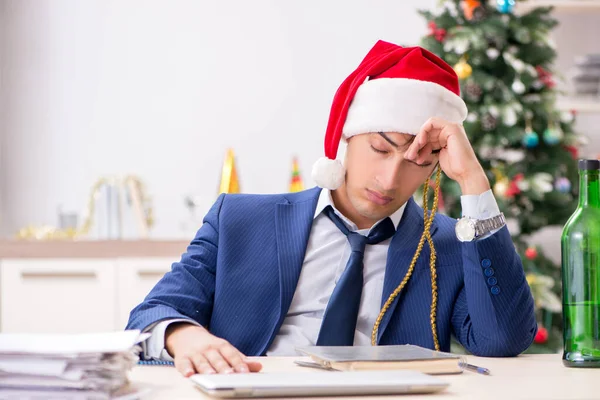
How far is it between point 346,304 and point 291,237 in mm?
199

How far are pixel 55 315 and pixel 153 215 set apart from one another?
27.7 inches

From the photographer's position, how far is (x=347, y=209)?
1.84m

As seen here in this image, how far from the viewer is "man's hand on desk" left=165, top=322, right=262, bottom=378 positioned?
3.93 feet

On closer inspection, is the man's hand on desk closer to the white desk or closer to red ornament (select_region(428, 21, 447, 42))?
the white desk

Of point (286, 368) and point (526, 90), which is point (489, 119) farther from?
point (286, 368)

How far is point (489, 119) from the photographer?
3.51 m

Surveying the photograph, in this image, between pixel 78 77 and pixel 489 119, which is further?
pixel 78 77

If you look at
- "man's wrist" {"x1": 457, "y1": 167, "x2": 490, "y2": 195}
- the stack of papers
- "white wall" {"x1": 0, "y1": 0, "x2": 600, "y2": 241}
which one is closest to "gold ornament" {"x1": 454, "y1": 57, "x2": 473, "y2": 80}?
"white wall" {"x1": 0, "y1": 0, "x2": 600, "y2": 241}

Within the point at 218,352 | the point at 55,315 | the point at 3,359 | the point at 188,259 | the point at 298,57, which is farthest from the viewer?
→ the point at 298,57

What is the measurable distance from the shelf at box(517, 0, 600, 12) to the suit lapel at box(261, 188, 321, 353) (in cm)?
233

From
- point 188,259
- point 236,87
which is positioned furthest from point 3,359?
point 236,87

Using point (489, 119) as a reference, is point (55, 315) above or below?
below

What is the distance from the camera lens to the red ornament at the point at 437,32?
11.7 ft

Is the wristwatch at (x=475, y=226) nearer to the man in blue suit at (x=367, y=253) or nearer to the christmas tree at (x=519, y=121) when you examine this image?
the man in blue suit at (x=367, y=253)
